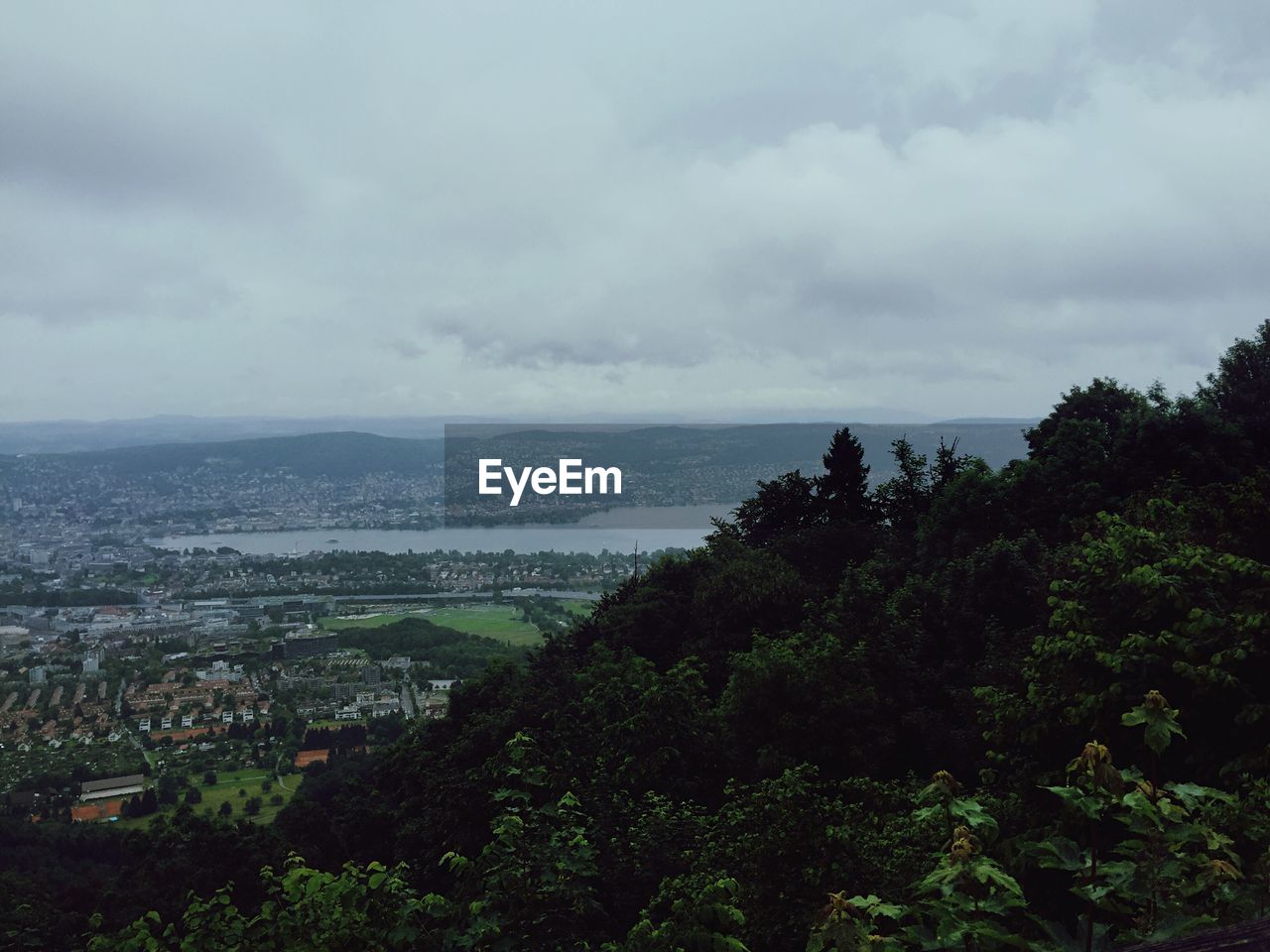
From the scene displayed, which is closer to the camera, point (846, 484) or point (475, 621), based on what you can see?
point (846, 484)

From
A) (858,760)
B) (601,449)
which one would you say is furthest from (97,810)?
(601,449)

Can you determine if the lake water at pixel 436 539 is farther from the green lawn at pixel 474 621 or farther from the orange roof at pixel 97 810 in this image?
the orange roof at pixel 97 810

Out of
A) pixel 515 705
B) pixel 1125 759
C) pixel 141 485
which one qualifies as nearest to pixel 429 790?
pixel 515 705

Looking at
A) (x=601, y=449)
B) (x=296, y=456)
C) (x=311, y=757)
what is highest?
(x=601, y=449)

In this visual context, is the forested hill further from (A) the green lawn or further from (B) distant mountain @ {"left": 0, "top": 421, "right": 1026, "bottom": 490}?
(A) the green lawn

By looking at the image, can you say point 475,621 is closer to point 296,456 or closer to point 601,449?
point 601,449

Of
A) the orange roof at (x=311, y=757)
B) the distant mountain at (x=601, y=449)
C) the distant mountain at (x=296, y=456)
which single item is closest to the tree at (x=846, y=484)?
the distant mountain at (x=601, y=449)

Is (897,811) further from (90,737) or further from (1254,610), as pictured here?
(90,737)

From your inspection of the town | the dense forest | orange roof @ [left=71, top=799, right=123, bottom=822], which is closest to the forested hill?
the dense forest
